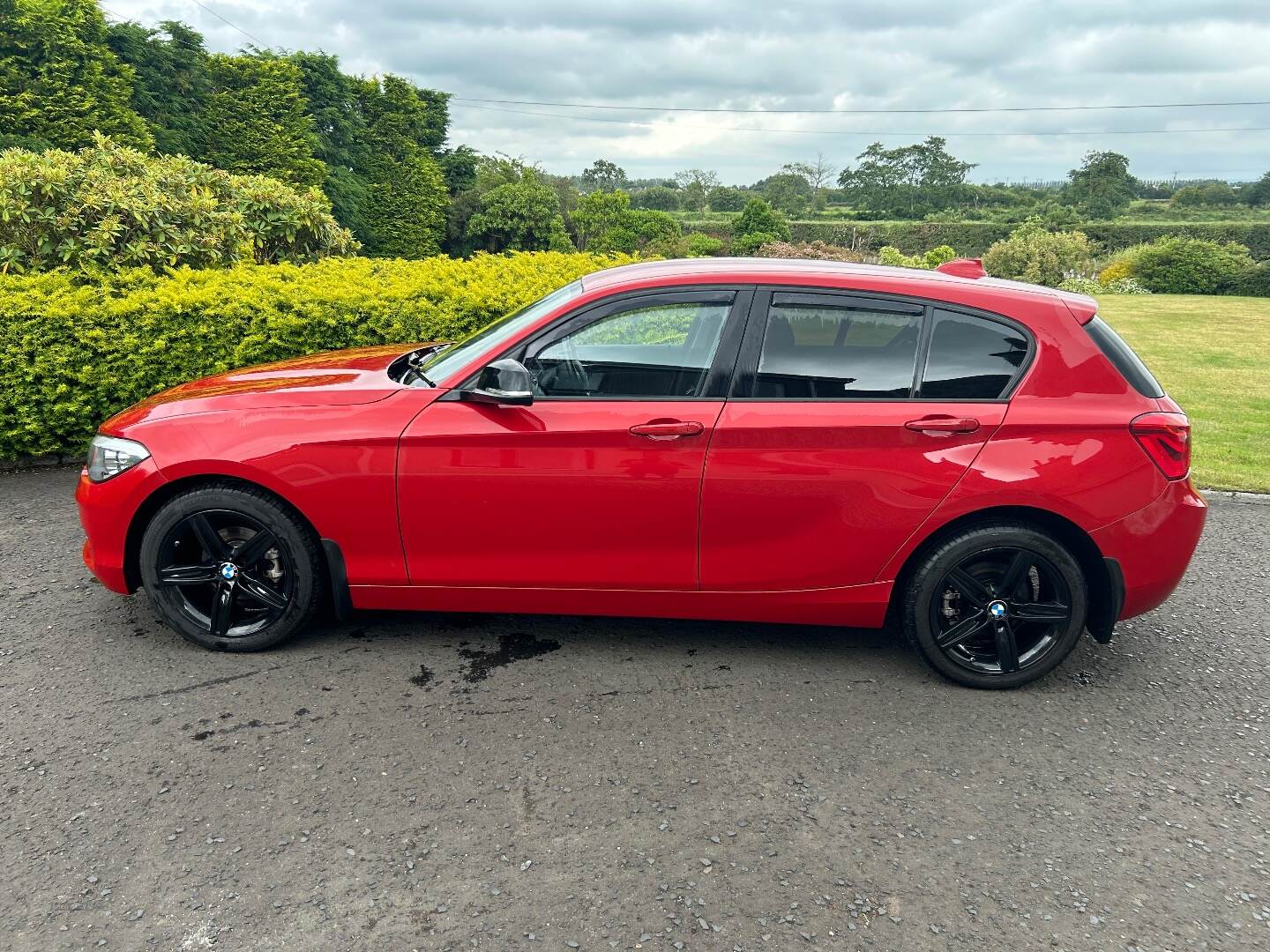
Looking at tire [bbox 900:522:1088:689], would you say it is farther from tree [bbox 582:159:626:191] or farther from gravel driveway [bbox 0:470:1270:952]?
tree [bbox 582:159:626:191]

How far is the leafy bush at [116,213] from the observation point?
760 centimetres

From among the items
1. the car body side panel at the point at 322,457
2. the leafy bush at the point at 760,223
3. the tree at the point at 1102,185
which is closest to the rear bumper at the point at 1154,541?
the car body side panel at the point at 322,457

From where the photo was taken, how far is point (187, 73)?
36.2 meters

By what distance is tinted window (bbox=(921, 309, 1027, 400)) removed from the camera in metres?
3.53

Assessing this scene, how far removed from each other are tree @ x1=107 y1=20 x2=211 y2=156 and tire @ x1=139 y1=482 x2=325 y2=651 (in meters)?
34.0

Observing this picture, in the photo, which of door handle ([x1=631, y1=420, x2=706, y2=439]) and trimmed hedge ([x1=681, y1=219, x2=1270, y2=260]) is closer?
door handle ([x1=631, y1=420, x2=706, y2=439])

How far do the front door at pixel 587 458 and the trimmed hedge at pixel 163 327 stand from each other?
139 inches

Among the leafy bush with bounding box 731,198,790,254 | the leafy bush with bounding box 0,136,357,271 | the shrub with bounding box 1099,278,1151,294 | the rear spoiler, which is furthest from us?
the leafy bush with bounding box 731,198,790,254

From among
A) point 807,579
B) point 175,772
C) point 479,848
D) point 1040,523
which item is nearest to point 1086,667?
point 1040,523

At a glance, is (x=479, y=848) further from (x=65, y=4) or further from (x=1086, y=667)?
(x=65, y=4)

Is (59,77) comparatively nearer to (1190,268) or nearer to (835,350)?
(835,350)

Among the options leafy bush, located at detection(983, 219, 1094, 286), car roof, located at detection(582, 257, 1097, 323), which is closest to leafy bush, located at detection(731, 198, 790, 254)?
leafy bush, located at detection(983, 219, 1094, 286)

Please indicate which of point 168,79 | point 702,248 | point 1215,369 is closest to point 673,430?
point 1215,369

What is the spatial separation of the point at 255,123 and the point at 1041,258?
3200 cm
